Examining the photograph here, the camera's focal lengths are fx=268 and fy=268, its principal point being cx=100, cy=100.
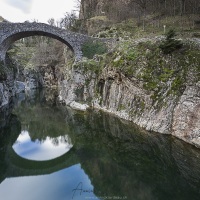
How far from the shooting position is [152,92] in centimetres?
2222

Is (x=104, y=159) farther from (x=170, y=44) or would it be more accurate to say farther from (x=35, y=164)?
(x=170, y=44)

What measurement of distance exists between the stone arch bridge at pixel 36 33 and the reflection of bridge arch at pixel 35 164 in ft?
79.0

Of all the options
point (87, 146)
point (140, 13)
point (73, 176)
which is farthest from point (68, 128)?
point (140, 13)

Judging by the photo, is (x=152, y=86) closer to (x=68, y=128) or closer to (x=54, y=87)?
(x=68, y=128)

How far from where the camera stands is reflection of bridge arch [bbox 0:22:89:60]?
38.3 m

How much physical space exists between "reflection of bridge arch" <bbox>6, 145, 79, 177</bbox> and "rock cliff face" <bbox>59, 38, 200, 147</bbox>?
7122mm

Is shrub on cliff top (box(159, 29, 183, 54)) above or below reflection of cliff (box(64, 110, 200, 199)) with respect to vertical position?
above

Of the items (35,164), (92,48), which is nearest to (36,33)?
(92,48)

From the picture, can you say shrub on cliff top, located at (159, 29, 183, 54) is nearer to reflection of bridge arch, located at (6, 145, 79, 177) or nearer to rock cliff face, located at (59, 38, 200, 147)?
rock cliff face, located at (59, 38, 200, 147)

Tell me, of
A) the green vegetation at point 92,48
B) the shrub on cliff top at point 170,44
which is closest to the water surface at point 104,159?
the shrub on cliff top at point 170,44

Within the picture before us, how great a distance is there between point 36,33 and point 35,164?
94.1ft

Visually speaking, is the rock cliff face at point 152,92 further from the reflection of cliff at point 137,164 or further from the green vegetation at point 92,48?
the green vegetation at point 92,48

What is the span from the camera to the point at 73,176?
1463 cm

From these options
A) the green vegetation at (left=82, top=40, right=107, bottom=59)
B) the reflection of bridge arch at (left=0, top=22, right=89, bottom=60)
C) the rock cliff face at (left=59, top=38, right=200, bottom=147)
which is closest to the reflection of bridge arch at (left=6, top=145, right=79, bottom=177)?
the rock cliff face at (left=59, top=38, right=200, bottom=147)
